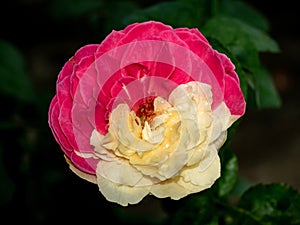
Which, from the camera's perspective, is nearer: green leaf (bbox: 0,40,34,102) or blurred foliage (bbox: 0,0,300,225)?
blurred foliage (bbox: 0,0,300,225)

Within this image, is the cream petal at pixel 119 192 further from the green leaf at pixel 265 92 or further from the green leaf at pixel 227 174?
the green leaf at pixel 265 92

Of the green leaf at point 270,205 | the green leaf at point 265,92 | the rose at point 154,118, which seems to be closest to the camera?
the rose at point 154,118

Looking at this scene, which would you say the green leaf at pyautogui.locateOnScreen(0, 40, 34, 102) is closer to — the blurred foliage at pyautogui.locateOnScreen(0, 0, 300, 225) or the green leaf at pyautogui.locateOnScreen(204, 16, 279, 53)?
the blurred foliage at pyautogui.locateOnScreen(0, 0, 300, 225)

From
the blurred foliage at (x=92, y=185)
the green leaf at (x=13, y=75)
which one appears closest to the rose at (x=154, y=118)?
the blurred foliage at (x=92, y=185)

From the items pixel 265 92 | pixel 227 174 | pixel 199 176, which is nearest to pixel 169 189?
pixel 199 176

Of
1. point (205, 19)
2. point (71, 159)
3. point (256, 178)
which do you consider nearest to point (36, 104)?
point (205, 19)

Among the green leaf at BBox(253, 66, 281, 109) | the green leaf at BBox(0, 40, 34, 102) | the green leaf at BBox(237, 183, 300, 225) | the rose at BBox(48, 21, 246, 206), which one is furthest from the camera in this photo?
the green leaf at BBox(0, 40, 34, 102)

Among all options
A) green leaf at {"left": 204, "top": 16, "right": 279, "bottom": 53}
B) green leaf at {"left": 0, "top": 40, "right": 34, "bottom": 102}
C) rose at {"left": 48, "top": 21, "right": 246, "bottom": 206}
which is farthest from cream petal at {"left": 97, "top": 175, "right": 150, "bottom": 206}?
green leaf at {"left": 0, "top": 40, "right": 34, "bottom": 102}
